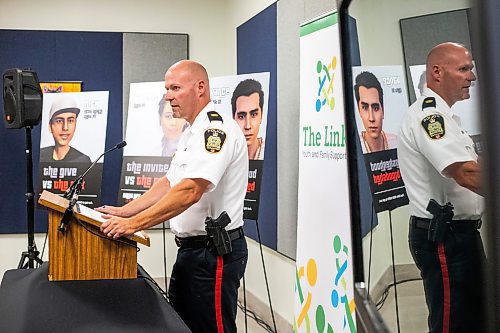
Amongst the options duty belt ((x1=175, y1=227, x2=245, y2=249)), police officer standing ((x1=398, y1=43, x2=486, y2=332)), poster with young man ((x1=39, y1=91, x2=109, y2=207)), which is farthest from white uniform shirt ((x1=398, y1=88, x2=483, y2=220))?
poster with young man ((x1=39, y1=91, x2=109, y2=207))

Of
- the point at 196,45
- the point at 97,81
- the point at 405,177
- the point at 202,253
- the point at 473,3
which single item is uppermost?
the point at 196,45

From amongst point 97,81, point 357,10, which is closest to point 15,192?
point 97,81

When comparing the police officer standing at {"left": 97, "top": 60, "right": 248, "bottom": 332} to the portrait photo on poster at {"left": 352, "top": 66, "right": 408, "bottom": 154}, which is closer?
the portrait photo on poster at {"left": 352, "top": 66, "right": 408, "bottom": 154}

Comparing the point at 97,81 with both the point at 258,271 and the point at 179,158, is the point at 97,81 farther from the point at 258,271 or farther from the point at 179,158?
the point at 179,158

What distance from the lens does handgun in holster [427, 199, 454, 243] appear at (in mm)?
688

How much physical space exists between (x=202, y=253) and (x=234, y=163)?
0.41 m

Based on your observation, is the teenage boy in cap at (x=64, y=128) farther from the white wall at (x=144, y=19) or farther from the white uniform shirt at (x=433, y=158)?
the white uniform shirt at (x=433, y=158)

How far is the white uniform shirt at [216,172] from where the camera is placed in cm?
247

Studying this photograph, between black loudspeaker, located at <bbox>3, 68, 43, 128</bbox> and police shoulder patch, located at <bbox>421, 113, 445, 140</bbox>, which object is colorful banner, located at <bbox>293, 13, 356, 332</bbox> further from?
black loudspeaker, located at <bbox>3, 68, 43, 128</bbox>

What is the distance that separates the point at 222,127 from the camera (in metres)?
2.56

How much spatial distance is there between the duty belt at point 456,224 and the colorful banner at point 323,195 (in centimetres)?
145

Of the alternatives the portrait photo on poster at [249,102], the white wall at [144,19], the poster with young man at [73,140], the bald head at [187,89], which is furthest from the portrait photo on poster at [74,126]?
the bald head at [187,89]

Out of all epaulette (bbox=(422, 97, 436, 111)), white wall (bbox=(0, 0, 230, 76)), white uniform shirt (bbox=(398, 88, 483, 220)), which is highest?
white wall (bbox=(0, 0, 230, 76))

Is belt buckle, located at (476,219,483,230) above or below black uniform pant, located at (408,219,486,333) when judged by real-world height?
above
